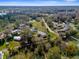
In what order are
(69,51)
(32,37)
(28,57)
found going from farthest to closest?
(32,37)
(69,51)
(28,57)

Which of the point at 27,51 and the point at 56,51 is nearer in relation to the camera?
the point at 56,51

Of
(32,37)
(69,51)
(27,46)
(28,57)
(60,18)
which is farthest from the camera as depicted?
(60,18)

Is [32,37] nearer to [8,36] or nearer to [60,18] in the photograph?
[8,36]

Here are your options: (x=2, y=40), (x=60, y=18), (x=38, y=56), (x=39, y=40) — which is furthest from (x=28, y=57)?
(x=60, y=18)

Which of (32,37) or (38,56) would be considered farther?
(32,37)

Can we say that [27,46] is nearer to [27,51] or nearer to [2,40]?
[27,51]

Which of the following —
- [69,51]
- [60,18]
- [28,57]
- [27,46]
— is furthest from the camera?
[60,18]

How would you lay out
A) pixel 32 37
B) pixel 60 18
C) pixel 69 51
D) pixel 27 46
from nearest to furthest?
pixel 69 51 → pixel 27 46 → pixel 32 37 → pixel 60 18

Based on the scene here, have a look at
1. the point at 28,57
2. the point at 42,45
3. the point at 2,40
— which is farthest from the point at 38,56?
the point at 2,40
